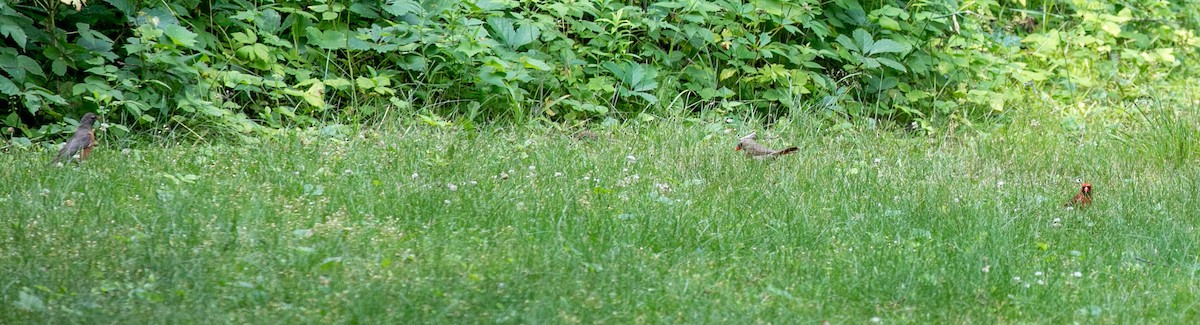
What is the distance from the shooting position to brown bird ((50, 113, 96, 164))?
5.07 meters

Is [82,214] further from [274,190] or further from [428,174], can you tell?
[428,174]

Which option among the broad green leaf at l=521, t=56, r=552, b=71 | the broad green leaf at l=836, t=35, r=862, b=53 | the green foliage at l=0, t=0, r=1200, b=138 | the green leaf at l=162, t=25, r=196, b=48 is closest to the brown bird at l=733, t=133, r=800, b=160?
the green foliage at l=0, t=0, r=1200, b=138

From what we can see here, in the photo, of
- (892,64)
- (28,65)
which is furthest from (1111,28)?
(28,65)

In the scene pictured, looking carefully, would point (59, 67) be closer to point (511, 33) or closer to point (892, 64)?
point (511, 33)

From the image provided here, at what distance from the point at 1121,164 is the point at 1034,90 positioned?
2.05m

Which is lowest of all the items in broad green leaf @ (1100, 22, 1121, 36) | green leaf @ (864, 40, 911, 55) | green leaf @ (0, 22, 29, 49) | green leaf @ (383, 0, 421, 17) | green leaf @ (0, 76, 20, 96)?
broad green leaf @ (1100, 22, 1121, 36)

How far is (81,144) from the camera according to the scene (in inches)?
203

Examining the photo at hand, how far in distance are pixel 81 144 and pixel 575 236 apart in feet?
7.77

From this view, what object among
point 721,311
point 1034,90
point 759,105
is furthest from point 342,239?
point 1034,90

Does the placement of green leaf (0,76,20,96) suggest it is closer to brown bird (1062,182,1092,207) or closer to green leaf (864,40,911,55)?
green leaf (864,40,911,55)

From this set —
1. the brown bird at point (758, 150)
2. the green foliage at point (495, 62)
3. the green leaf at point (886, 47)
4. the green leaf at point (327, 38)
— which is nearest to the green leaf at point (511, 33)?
the green foliage at point (495, 62)

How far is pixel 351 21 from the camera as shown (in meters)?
6.80

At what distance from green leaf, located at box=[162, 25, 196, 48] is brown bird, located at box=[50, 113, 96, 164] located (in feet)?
2.20

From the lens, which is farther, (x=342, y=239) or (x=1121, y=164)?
(x=1121, y=164)
